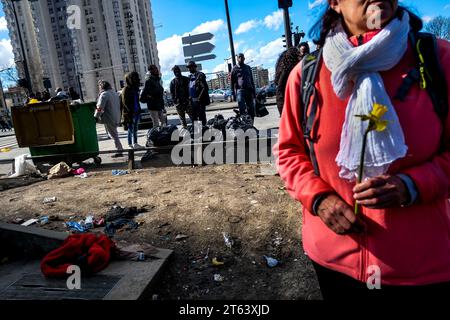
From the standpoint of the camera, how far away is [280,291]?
2811mm

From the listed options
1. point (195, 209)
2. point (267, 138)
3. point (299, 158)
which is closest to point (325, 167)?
point (299, 158)

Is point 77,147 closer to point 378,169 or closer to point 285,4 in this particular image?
point 285,4

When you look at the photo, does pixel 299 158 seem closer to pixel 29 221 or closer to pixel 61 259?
pixel 61 259

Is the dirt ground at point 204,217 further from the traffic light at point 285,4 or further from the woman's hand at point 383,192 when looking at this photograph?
the traffic light at point 285,4

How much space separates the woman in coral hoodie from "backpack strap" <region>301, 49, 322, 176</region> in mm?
18

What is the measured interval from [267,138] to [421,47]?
6.15 m

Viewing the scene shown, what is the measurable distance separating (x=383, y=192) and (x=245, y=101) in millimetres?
8793

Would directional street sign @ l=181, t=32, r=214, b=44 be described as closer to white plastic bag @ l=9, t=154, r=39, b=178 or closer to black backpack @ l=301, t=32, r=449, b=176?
white plastic bag @ l=9, t=154, r=39, b=178

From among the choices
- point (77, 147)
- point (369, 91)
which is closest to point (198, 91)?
point (77, 147)

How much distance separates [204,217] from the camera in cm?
435

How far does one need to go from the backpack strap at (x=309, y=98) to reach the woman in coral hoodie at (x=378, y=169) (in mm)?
18

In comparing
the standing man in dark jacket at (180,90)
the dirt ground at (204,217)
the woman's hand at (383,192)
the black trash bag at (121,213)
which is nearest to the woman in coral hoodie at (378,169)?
the woman's hand at (383,192)

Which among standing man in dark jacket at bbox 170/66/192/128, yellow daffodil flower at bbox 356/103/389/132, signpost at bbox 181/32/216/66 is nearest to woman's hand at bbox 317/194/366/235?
yellow daffodil flower at bbox 356/103/389/132

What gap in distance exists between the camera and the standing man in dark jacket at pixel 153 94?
9.45 metres
